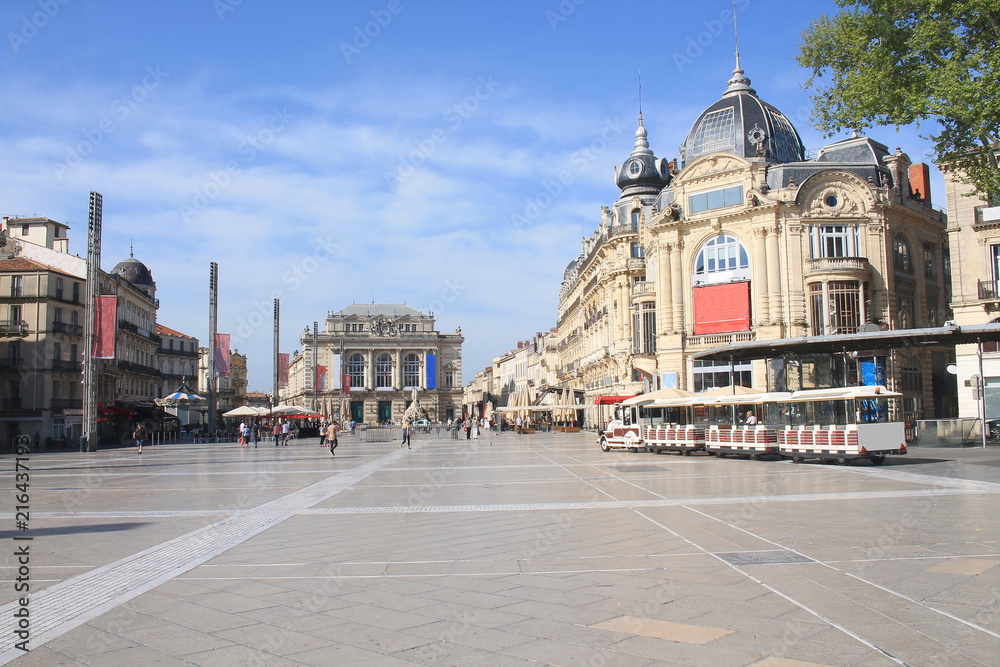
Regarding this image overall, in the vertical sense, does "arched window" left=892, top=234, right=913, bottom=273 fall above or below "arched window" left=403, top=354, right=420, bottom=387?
above

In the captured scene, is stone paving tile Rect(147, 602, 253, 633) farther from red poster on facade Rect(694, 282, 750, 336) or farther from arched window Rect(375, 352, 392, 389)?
arched window Rect(375, 352, 392, 389)

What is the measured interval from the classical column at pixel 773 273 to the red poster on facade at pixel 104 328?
35053 millimetres

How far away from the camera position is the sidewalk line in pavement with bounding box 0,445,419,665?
6.71 meters

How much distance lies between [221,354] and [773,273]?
3512 cm

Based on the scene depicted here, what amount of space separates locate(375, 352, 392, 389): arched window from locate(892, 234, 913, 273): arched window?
276 ft

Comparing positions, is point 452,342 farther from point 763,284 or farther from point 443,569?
point 443,569

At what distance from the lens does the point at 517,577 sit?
27.8ft

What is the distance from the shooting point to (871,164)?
152 feet

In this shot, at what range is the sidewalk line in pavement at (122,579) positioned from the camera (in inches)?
264

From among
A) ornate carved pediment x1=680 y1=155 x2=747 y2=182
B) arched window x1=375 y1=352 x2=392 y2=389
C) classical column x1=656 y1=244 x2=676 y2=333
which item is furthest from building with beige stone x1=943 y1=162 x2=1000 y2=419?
arched window x1=375 y1=352 x2=392 y2=389

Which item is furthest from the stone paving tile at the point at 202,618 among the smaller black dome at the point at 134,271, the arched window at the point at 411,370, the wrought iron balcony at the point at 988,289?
the arched window at the point at 411,370

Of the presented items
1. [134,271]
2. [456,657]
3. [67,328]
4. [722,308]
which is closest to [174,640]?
[456,657]

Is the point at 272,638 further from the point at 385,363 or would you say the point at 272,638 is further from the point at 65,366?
the point at 385,363

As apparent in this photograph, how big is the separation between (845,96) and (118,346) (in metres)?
56.7
